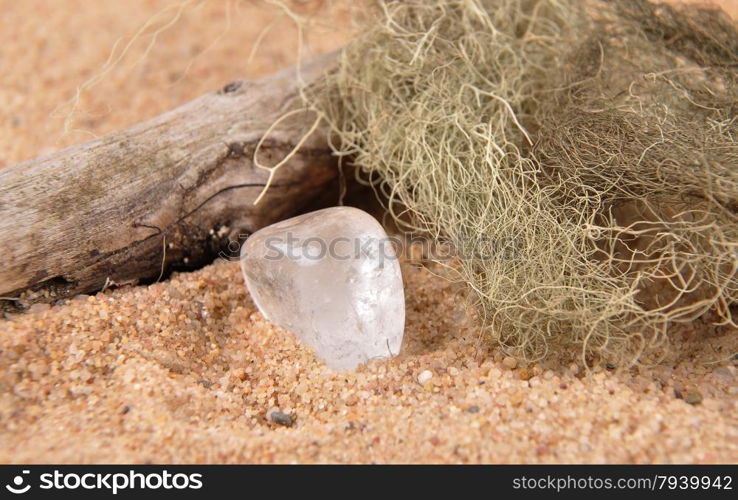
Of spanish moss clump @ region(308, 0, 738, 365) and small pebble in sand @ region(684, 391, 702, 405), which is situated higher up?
spanish moss clump @ region(308, 0, 738, 365)

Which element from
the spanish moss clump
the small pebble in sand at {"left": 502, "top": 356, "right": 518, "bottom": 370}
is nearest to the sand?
the small pebble in sand at {"left": 502, "top": 356, "right": 518, "bottom": 370}

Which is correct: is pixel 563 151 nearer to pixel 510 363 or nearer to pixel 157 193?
pixel 510 363
